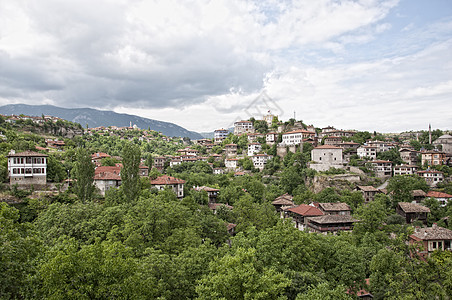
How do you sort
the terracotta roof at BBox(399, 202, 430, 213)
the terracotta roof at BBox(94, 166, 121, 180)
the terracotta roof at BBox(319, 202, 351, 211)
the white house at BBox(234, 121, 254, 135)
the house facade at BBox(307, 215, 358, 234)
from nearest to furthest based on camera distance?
the house facade at BBox(307, 215, 358, 234) < the terracotta roof at BBox(94, 166, 121, 180) < the terracotta roof at BBox(399, 202, 430, 213) < the terracotta roof at BBox(319, 202, 351, 211) < the white house at BBox(234, 121, 254, 135)

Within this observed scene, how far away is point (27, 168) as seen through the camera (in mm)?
34094

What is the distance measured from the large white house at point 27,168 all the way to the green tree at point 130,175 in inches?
520

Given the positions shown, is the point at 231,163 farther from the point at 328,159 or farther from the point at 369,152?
the point at 369,152

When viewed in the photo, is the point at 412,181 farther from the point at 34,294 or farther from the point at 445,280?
the point at 34,294

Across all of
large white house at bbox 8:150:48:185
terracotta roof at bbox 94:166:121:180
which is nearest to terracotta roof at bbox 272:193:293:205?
terracotta roof at bbox 94:166:121:180

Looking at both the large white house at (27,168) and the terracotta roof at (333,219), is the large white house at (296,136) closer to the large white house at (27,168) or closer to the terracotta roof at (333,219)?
the terracotta roof at (333,219)

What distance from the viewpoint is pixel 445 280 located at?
1316 centimetres

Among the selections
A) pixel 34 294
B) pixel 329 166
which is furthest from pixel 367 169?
pixel 34 294

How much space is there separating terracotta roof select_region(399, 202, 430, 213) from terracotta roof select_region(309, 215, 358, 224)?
9976 millimetres

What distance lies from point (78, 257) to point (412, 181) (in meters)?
54.7

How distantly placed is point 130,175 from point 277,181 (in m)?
38.7

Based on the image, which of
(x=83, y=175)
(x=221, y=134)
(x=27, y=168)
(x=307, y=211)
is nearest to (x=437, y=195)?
(x=307, y=211)

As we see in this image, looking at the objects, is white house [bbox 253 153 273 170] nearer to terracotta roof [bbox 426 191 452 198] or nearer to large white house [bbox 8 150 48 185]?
terracotta roof [bbox 426 191 452 198]

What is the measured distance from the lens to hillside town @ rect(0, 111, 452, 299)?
3047cm
